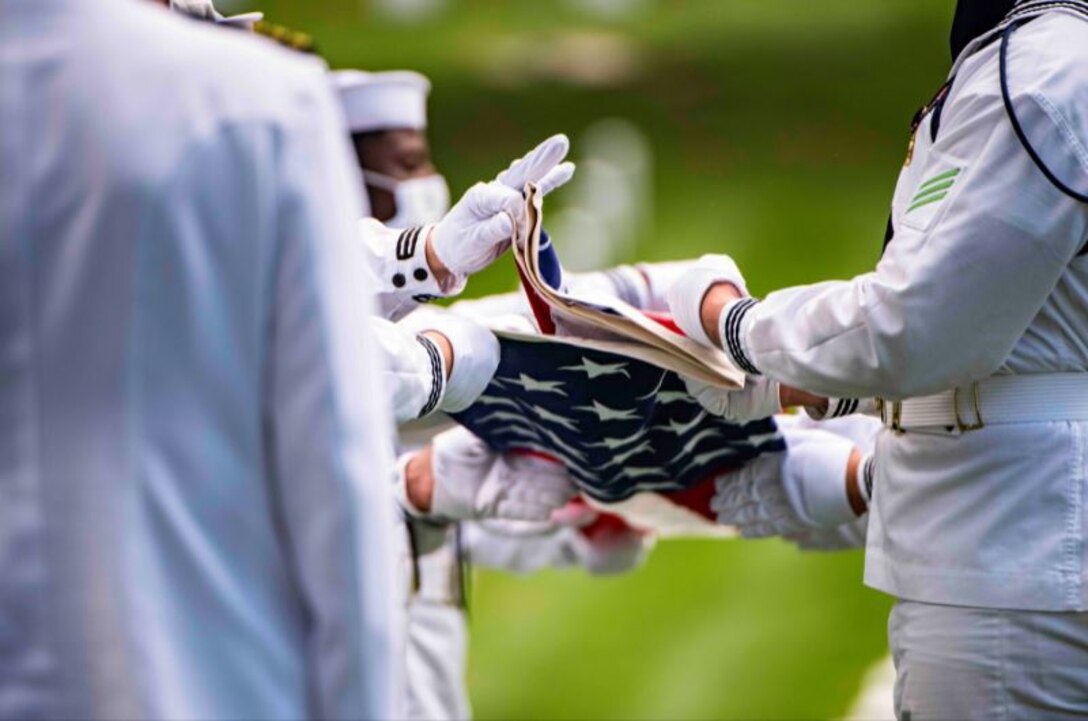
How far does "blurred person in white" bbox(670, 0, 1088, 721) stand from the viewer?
178cm

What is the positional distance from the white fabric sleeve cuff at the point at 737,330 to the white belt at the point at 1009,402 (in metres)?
0.22

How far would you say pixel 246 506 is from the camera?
3.95 ft

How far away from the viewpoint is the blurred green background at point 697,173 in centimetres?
563

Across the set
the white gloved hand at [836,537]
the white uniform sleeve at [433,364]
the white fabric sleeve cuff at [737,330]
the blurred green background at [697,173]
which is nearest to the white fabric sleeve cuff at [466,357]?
the white uniform sleeve at [433,364]

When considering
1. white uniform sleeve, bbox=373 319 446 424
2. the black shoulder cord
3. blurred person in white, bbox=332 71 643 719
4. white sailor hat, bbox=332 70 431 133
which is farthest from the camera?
white sailor hat, bbox=332 70 431 133

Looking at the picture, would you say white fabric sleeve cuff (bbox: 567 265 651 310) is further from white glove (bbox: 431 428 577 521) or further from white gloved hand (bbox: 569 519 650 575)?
white gloved hand (bbox: 569 519 650 575)

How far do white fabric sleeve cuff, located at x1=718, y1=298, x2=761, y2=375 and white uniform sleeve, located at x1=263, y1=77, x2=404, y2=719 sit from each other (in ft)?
2.90

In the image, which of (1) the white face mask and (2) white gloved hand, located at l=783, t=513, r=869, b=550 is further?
(1) the white face mask

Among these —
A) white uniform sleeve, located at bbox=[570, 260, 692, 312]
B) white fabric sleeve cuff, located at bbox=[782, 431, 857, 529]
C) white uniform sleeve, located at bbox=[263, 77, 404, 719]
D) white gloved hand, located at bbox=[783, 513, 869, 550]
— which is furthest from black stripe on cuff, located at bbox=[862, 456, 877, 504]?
white uniform sleeve, located at bbox=[263, 77, 404, 719]

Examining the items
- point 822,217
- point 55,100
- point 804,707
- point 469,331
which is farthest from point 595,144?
point 55,100

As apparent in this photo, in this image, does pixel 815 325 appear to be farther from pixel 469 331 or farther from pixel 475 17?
pixel 475 17

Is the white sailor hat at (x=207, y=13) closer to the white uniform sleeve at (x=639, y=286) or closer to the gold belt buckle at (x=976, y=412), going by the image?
the white uniform sleeve at (x=639, y=286)

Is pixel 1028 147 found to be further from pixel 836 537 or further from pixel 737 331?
pixel 836 537

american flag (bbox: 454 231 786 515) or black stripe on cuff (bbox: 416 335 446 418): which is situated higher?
black stripe on cuff (bbox: 416 335 446 418)
